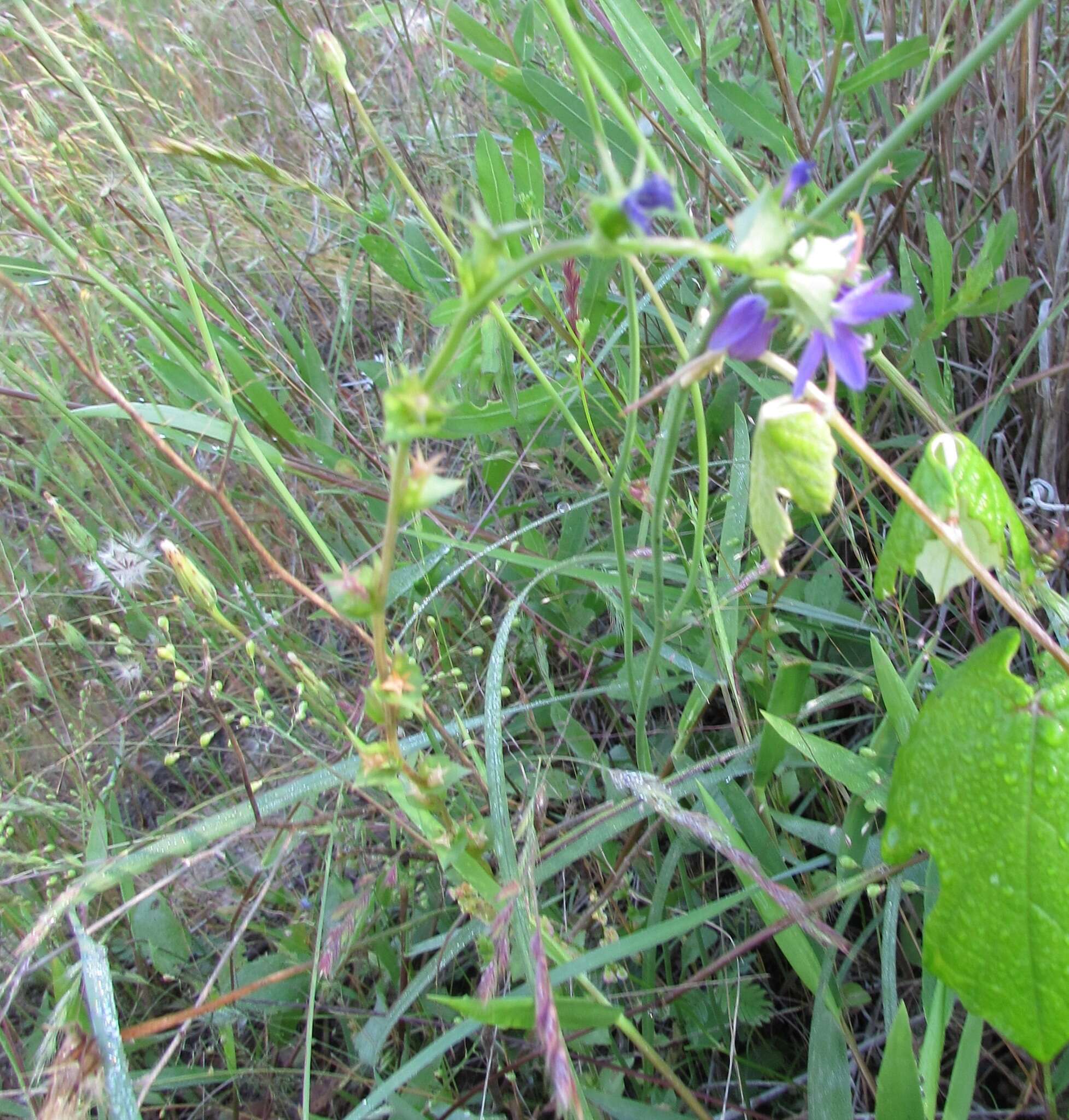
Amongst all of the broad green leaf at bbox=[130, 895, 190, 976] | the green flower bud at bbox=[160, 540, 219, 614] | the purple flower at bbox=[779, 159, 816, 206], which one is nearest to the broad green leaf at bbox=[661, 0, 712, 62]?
the purple flower at bbox=[779, 159, 816, 206]

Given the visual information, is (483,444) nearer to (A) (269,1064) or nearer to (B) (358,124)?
(A) (269,1064)

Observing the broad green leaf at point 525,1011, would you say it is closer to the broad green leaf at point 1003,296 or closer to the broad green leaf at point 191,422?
the broad green leaf at point 191,422

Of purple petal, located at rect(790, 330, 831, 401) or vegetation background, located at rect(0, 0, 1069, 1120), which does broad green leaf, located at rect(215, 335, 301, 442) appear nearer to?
vegetation background, located at rect(0, 0, 1069, 1120)

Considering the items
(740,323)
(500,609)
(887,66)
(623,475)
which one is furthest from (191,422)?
(887,66)

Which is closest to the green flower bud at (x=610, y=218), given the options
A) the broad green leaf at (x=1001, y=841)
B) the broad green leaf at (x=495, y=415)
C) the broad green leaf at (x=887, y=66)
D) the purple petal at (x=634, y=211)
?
the purple petal at (x=634, y=211)

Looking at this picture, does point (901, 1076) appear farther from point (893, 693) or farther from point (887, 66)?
point (887, 66)

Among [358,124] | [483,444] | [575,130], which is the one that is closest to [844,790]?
[483,444]
